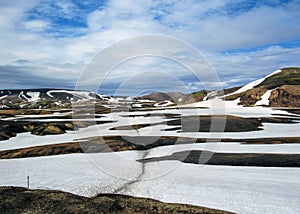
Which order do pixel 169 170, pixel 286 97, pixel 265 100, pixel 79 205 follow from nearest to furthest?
pixel 79 205 → pixel 169 170 → pixel 286 97 → pixel 265 100

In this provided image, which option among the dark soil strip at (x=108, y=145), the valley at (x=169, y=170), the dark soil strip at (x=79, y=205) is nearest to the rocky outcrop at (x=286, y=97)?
the valley at (x=169, y=170)

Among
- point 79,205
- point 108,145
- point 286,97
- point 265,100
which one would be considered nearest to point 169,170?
point 79,205

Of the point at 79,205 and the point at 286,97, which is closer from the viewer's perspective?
the point at 79,205

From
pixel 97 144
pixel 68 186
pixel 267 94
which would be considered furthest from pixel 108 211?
pixel 267 94

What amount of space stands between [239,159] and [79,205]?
1654 centimetres

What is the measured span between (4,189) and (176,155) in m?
16.4

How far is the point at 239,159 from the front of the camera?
26.0 metres

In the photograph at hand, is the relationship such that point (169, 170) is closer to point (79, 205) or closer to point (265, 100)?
point (79, 205)

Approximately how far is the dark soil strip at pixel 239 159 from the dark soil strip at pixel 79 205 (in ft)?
35.6

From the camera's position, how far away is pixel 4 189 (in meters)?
17.8

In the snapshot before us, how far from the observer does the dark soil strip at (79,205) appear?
46.9 feet

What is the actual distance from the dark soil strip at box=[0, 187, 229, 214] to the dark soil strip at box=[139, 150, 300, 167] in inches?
427

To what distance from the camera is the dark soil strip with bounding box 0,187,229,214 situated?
14.3m

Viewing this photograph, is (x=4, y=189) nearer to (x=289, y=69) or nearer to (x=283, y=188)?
(x=283, y=188)
